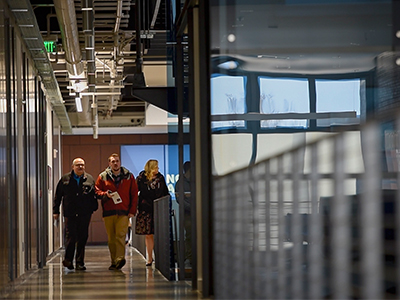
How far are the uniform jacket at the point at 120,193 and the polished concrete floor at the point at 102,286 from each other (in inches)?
31.0

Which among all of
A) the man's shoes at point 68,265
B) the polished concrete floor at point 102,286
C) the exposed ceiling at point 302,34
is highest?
the exposed ceiling at point 302,34

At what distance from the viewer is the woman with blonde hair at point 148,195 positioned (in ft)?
33.4

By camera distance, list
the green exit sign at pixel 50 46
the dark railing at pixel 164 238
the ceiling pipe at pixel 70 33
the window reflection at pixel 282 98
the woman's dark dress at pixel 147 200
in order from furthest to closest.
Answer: the green exit sign at pixel 50 46 < the woman's dark dress at pixel 147 200 < the ceiling pipe at pixel 70 33 < the dark railing at pixel 164 238 < the window reflection at pixel 282 98

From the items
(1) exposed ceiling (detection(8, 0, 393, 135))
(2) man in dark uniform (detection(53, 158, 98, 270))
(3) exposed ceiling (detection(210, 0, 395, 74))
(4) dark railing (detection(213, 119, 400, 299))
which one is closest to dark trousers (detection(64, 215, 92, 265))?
(2) man in dark uniform (detection(53, 158, 98, 270))

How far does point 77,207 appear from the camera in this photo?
1023 cm

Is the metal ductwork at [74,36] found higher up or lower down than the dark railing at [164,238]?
higher up

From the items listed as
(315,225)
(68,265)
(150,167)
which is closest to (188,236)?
(150,167)

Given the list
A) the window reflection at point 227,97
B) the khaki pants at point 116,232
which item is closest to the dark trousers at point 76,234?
the khaki pants at point 116,232

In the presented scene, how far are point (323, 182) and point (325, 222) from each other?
0.34 meters

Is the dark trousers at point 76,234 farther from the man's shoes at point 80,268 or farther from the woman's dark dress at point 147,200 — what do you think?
the woman's dark dress at point 147,200

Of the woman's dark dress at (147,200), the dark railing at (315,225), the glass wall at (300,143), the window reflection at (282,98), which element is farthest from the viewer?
the woman's dark dress at (147,200)

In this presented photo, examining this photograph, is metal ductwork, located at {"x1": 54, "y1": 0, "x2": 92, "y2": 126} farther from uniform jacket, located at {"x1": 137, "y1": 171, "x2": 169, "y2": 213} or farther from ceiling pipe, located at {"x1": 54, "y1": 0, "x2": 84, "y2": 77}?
uniform jacket, located at {"x1": 137, "y1": 171, "x2": 169, "y2": 213}

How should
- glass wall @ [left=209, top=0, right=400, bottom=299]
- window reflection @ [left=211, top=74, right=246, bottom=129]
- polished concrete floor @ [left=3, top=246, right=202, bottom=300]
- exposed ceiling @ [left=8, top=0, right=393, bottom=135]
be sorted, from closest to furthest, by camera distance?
glass wall @ [left=209, top=0, right=400, bottom=299]
window reflection @ [left=211, top=74, right=246, bottom=129]
polished concrete floor @ [left=3, top=246, right=202, bottom=300]
exposed ceiling @ [left=8, top=0, right=393, bottom=135]

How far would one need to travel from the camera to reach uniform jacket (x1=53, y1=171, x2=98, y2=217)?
1022 centimetres
